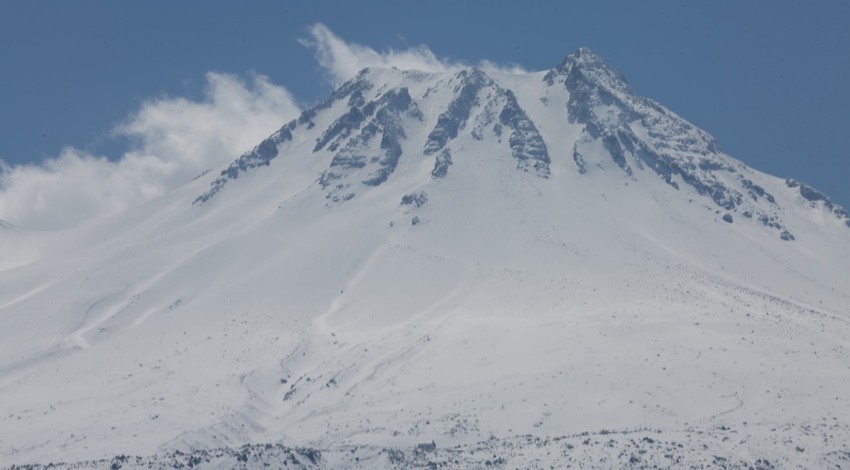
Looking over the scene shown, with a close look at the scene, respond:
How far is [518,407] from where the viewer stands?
3297 inches

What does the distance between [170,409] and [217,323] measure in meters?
31.1

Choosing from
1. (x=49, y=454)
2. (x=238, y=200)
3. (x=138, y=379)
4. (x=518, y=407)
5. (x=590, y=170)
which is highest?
(x=238, y=200)

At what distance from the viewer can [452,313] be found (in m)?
121

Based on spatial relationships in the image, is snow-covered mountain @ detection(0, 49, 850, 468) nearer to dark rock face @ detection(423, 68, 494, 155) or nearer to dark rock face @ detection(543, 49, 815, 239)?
dark rock face @ detection(543, 49, 815, 239)

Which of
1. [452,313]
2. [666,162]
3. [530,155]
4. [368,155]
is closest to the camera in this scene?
[452,313]

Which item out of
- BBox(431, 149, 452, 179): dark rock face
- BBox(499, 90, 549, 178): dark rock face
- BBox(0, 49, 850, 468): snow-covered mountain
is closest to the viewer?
BBox(0, 49, 850, 468): snow-covered mountain

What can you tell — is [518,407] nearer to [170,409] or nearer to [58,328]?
[170,409]

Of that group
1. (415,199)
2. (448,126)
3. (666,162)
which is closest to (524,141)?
(448,126)

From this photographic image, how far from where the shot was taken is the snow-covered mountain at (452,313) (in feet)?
263

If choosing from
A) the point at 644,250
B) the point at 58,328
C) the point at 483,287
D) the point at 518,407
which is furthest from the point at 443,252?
the point at 518,407

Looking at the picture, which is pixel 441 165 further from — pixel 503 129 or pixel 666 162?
pixel 666 162

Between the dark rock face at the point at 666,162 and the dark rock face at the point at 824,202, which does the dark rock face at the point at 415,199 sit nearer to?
the dark rock face at the point at 666,162

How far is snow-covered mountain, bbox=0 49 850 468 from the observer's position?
80312mm

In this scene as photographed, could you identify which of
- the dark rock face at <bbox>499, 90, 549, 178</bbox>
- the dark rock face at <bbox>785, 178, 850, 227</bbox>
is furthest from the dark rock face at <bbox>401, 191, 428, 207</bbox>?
the dark rock face at <bbox>785, 178, 850, 227</bbox>
